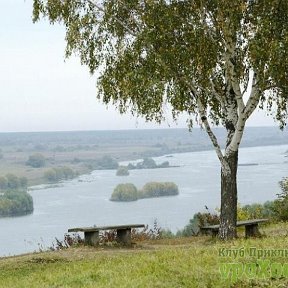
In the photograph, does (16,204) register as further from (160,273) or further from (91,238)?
(160,273)

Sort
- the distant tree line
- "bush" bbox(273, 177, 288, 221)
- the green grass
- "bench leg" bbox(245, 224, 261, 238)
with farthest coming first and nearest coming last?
the distant tree line
"bush" bbox(273, 177, 288, 221)
"bench leg" bbox(245, 224, 261, 238)
the green grass

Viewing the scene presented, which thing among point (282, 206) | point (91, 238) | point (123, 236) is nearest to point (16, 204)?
point (282, 206)

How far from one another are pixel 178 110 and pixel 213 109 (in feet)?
5.70

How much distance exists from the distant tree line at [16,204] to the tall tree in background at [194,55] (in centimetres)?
16052

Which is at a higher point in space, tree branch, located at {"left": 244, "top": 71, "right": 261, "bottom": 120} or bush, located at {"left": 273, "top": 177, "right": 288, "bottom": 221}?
tree branch, located at {"left": 244, "top": 71, "right": 261, "bottom": 120}

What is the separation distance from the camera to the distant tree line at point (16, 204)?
176 m

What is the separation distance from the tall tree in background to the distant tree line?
161 metres

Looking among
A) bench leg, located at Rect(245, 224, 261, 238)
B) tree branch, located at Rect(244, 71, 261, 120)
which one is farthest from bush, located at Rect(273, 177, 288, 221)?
tree branch, located at Rect(244, 71, 261, 120)

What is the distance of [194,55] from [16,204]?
177m

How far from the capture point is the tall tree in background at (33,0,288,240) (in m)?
16.6

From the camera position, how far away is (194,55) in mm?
17344

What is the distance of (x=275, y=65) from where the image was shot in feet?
53.3

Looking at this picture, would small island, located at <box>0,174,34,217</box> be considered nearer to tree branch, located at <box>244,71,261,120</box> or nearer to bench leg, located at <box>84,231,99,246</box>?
bench leg, located at <box>84,231,99,246</box>

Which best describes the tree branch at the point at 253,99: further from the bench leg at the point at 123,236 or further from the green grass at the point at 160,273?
the bench leg at the point at 123,236
